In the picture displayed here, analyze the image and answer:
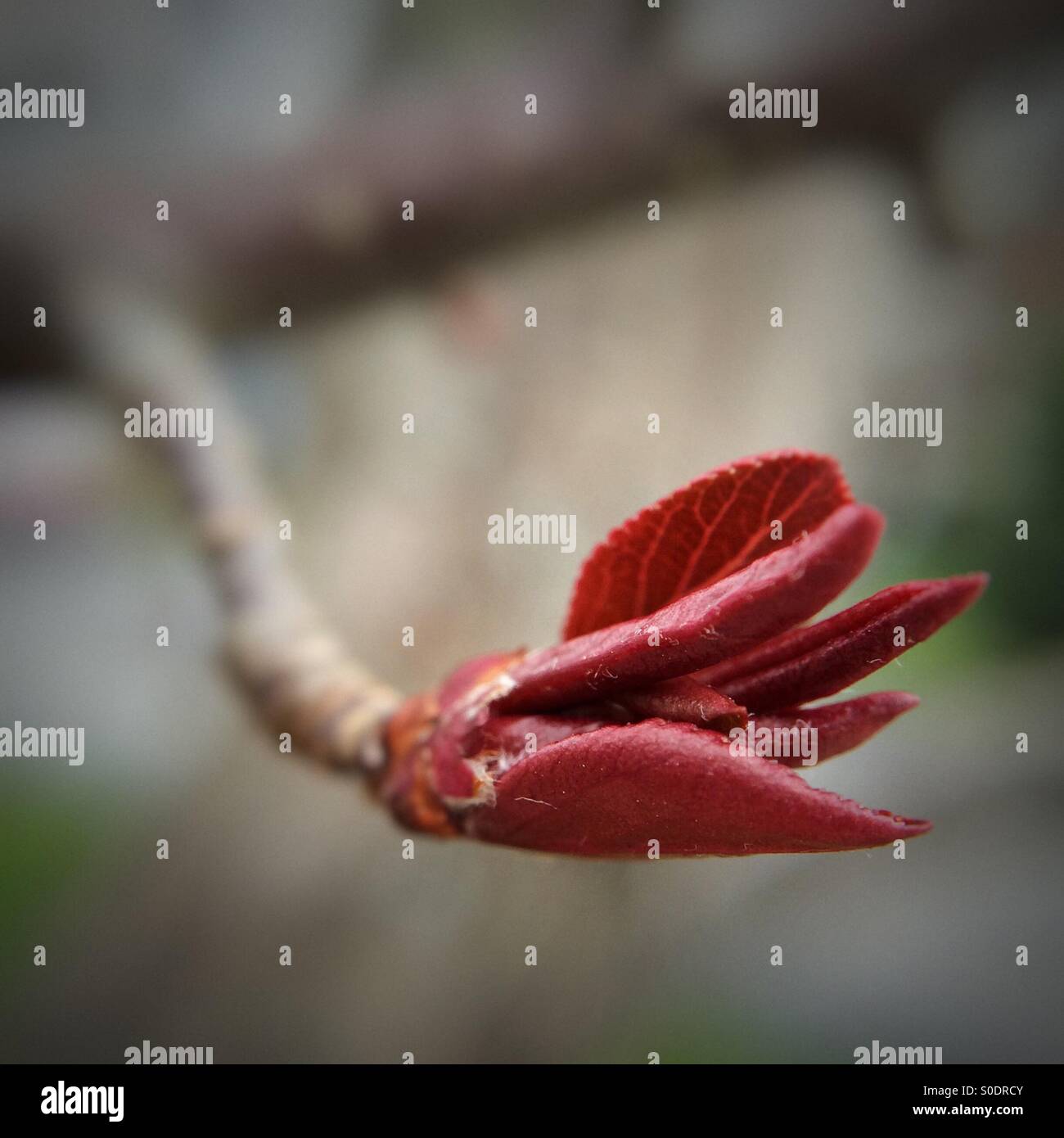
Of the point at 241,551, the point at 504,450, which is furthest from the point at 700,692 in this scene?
the point at 504,450

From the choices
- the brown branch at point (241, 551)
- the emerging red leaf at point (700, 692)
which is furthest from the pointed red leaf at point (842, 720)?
the brown branch at point (241, 551)

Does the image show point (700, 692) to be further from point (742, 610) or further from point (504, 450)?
point (504, 450)

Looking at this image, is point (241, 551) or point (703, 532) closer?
point (703, 532)

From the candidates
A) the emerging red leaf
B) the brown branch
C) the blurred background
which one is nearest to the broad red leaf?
the emerging red leaf

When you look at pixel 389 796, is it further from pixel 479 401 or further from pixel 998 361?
pixel 998 361

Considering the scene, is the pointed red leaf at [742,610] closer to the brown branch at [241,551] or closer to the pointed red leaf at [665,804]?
the pointed red leaf at [665,804]

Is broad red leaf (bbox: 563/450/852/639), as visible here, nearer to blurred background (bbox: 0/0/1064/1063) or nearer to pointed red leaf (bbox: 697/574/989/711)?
pointed red leaf (bbox: 697/574/989/711)
